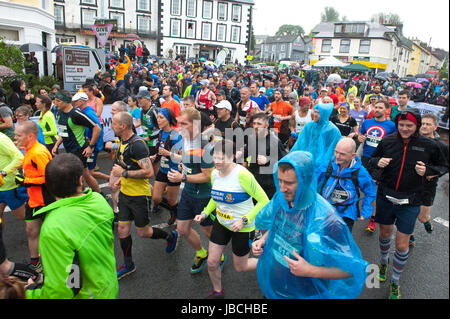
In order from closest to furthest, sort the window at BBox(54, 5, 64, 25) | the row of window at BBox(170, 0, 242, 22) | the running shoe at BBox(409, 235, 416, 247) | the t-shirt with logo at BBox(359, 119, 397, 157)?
the running shoe at BBox(409, 235, 416, 247), the t-shirt with logo at BBox(359, 119, 397, 157), the window at BBox(54, 5, 64, 25), the row of window at BBox(170, 0, 242, 22)

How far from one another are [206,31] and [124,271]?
52108mm

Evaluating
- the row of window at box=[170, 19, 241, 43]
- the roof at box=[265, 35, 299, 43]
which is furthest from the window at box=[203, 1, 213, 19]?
the roof at box=[265, 35, 299, 43]

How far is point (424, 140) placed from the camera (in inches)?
143

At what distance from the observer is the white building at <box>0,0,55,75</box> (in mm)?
15562

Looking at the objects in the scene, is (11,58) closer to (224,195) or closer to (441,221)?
(224,195)

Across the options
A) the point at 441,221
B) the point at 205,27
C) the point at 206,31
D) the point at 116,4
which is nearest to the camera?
the point at 441,221

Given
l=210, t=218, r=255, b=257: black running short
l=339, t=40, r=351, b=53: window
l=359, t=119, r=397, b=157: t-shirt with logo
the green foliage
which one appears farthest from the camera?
l=339, t=40, r=351, b=53: window

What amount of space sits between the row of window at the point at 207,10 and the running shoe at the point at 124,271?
165 feet

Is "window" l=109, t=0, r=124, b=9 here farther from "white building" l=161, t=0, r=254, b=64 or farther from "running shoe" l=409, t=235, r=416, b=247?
"running shoe" l=409, t=235, r=416, b=247

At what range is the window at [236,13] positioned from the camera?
171 feet

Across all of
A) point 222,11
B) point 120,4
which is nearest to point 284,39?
point 222,11

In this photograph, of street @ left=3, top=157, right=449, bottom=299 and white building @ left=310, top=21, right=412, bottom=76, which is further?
white building @ left=310, top=21, right=412, bottom=76

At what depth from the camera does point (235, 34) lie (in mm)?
52906

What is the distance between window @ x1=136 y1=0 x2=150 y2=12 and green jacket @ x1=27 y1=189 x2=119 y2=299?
5048 cm
